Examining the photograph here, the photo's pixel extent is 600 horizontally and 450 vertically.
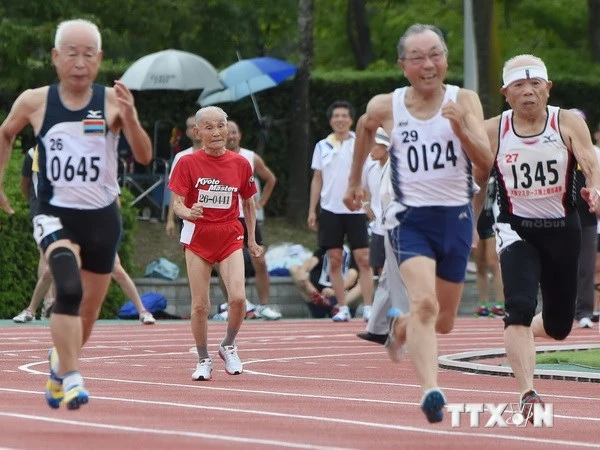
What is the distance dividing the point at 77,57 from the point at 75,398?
1859mm

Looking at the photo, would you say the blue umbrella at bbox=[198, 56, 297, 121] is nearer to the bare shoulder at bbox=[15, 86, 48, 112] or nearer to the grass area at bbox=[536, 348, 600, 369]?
the grass area at bbox=[536, 348, 600, 369]

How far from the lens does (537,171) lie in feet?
35.6

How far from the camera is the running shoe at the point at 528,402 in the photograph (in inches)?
399

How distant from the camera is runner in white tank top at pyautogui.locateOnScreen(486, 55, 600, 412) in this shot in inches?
426

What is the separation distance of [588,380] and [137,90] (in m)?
17.9

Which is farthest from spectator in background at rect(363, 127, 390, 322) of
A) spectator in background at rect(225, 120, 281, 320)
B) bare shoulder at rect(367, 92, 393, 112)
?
bare shoulder at rect(367, 92, 393, 112)

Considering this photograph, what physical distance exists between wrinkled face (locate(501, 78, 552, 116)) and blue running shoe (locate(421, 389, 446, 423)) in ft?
7.41

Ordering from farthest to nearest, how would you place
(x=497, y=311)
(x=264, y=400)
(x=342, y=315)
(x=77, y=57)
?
(x=497, y=311), (x=342, y=315), (x=264, y=400), (x=77, y=57)

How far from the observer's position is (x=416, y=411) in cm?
1087

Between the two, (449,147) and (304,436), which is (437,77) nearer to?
(449,147)

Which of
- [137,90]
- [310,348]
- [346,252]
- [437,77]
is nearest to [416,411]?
[437,77]

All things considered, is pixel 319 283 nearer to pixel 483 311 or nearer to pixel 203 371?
pixel 483 311

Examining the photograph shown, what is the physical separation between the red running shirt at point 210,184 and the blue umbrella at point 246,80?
15.7 meters

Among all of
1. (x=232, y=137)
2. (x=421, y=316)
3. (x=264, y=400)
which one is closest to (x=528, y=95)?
(x=421, y=316)
